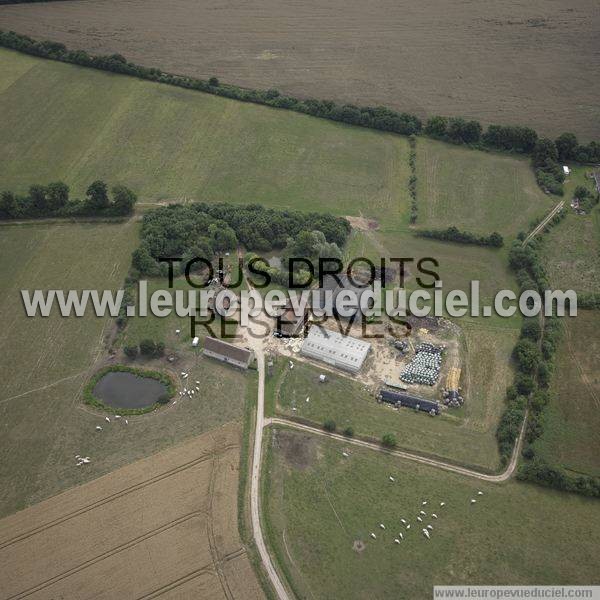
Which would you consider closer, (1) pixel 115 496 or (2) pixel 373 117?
(1) pixel 115 496

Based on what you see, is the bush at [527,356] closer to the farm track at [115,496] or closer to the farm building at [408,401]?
the farm building at [408,401]

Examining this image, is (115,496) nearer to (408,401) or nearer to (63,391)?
(63,391)

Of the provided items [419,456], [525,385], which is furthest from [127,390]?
[525,385]

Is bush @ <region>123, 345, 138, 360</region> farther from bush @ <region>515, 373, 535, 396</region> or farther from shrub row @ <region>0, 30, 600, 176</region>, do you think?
shrub row @ <region>0, 30, 600, 176</region>

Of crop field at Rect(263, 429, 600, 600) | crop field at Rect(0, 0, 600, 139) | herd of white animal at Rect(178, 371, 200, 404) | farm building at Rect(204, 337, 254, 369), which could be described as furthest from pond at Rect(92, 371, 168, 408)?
crop field at Rect(0, 0, 600, 139)

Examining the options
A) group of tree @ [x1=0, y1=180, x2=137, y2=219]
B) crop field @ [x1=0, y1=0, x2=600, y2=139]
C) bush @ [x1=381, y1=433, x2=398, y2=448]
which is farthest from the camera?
crop field @ [x1=0, y1=0, x2=600, y2=139]

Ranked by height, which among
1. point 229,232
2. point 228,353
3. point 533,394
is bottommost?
point 533,394

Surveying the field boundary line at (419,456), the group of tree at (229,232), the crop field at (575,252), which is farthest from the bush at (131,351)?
the crop field at (575,252)
